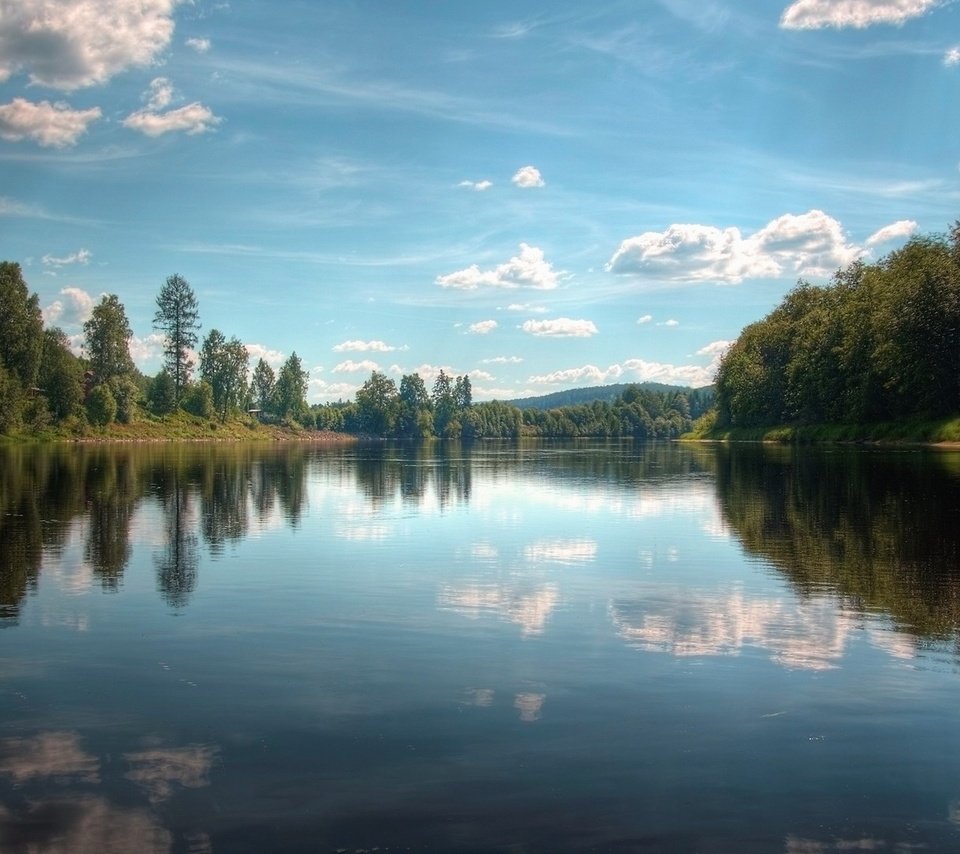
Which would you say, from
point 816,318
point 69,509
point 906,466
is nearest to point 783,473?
point 906,466

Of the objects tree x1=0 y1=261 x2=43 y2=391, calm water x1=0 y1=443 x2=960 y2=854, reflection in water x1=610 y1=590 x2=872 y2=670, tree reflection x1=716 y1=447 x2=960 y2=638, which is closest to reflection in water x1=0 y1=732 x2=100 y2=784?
calm water x1=0 y1=443 x2=960 y2=854

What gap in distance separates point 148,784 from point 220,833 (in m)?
1.20

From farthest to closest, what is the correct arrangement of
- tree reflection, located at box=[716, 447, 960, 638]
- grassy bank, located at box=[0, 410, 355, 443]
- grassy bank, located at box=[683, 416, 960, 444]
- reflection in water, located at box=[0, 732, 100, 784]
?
grassy bank, located at box=[0, 410, 355, 443] → grassy bank, located at box=[683, 416, 960, 444] → tree reflection, located at box=[716, 447, 960, 638] → reflection in water, located at box=[0, 732, 100, 784]

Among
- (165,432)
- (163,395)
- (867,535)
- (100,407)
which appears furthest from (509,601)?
(163,395)

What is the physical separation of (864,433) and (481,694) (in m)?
94.7

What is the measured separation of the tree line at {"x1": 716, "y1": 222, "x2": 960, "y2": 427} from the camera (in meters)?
79.3

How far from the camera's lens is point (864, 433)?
310 ft

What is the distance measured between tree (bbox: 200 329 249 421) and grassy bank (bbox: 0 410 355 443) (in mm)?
4647

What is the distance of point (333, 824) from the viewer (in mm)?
6648

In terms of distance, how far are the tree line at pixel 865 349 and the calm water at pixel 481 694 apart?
65.1 m

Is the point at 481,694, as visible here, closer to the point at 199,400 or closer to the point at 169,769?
the point at 169,769

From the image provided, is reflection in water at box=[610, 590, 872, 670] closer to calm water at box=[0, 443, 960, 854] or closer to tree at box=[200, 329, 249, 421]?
calm water at box=[0, 443, 960, 854]

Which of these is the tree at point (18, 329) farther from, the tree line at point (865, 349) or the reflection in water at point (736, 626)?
the reflection in water at point (736, 626)

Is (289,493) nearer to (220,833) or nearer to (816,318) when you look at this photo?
(220,833)
